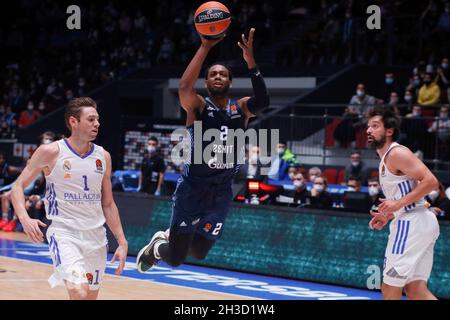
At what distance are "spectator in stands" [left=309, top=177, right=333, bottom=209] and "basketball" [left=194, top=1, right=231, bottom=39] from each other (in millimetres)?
6990

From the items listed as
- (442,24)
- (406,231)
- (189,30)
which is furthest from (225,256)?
(189,30)

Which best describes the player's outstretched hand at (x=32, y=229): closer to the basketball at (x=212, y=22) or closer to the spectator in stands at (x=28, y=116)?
the basketball at (x=212, y=22)

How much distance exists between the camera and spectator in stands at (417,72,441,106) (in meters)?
18.9

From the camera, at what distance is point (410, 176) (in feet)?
25.8

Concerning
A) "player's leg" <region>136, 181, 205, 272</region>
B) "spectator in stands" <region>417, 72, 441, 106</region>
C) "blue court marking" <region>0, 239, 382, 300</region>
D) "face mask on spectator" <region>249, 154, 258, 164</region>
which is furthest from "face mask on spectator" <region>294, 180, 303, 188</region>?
"player's leg" <region>136, 181, 205, 272</region>

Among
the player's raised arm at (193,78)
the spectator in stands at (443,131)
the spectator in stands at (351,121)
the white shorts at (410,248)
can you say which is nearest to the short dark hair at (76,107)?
the player's raised arm at (193,78)

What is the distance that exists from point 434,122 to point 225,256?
568cm

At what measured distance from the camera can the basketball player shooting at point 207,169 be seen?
Result: 321 inches

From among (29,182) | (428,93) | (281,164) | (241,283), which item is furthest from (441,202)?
(29,182)

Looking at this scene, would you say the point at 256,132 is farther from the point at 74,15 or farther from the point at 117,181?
the point at 74,15

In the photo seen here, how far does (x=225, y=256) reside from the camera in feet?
48.4

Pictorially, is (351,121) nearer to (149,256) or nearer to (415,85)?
(415,85)

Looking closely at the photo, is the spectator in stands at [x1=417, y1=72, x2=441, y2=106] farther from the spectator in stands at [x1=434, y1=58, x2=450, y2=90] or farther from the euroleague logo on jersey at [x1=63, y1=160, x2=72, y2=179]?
the euroleague logo on jersey at [x1=63, y1=160, x2=72, y2=179]

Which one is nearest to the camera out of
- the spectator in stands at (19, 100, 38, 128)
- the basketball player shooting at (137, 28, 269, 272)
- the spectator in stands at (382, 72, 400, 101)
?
the basketball player shooting at (137, 28, 269, 272)
